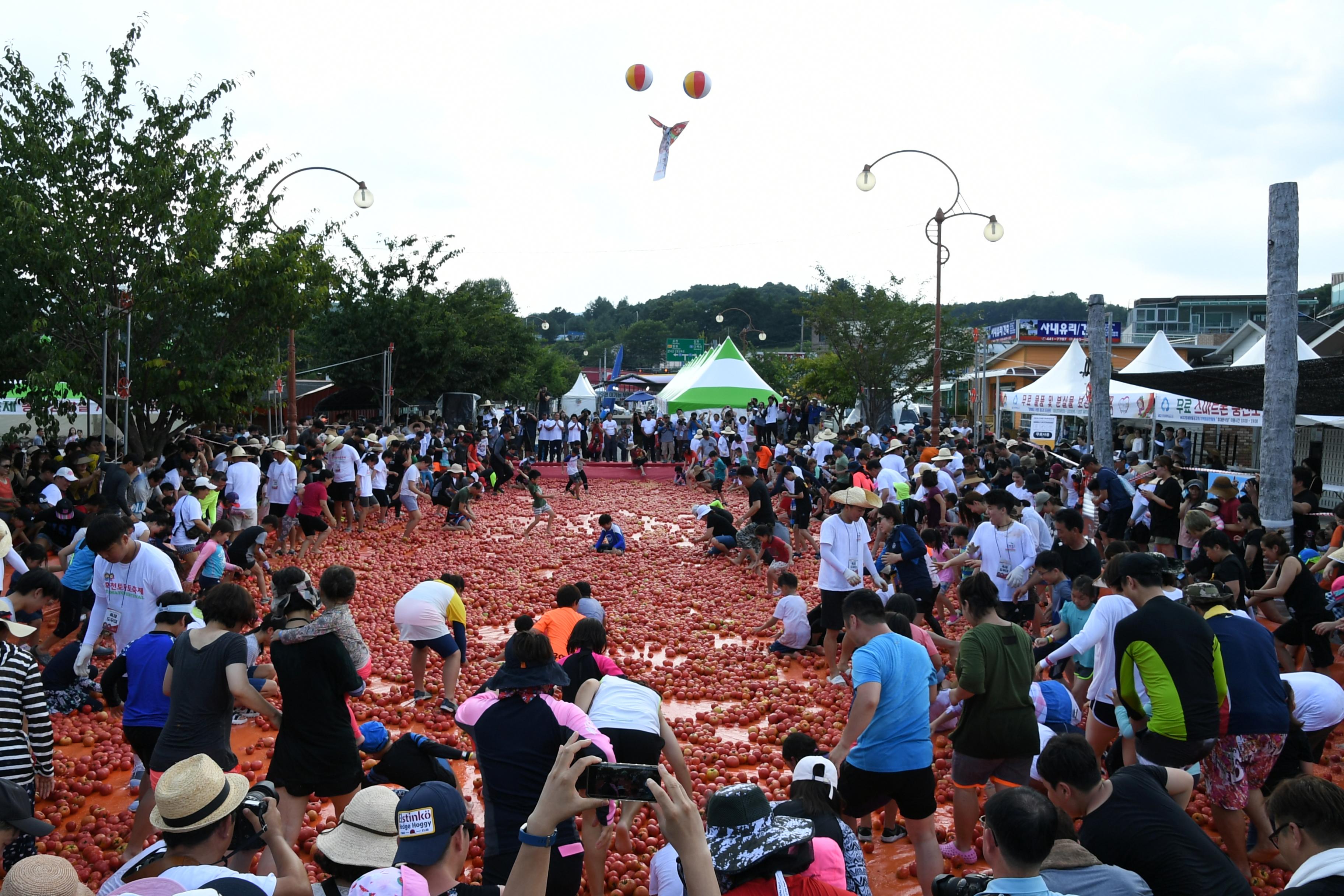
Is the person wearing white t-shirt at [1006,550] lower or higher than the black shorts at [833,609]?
higher

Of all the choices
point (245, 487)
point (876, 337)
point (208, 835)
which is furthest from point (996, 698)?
point (876, 337)

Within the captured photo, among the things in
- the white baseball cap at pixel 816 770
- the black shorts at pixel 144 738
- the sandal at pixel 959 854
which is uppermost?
the white baseball cap at pixel 816 770

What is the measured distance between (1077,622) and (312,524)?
36.2 feet

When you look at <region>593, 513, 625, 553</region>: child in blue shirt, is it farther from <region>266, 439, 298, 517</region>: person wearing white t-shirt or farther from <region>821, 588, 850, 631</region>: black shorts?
<region>821, 588, 850, 631</region>: black shorts

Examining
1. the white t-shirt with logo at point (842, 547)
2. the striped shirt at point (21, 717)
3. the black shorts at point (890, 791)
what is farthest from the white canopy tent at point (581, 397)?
the black shorts at point (890, 791)

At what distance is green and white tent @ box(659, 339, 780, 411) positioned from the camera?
2958 cm

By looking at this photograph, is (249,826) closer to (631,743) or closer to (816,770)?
(631,743)

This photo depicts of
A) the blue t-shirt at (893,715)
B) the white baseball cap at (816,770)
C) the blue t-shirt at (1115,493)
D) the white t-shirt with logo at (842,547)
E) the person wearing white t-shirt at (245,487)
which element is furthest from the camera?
the person wearing white t-shirt at (245,487)

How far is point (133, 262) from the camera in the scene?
47.3 ft

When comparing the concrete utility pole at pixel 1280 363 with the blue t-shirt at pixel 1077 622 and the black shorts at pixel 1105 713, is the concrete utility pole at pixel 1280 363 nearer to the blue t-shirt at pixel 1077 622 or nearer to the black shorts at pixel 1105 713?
the blue t-shirt at pixel 1077 622

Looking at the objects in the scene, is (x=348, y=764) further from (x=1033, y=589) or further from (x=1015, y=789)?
(x=1033, y=589)

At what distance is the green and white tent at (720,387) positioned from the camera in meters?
29.6

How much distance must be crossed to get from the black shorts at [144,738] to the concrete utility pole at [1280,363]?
9.29 m

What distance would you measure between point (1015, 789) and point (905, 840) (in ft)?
9.29
